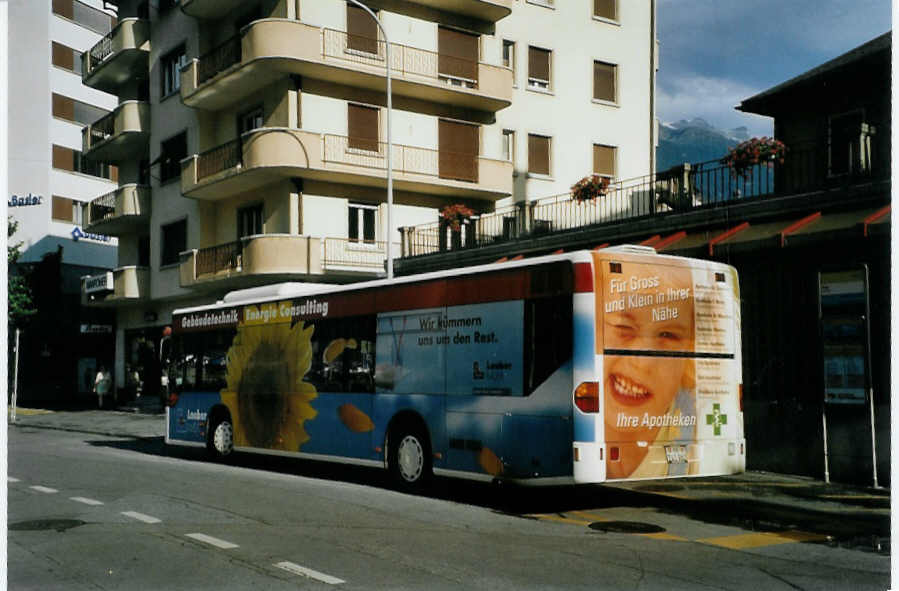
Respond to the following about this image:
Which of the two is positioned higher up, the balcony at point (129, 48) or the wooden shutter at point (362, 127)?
the balcony at point (129, 48)

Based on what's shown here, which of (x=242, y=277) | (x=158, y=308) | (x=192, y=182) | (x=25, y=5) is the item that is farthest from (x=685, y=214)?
(x=158, y=308)

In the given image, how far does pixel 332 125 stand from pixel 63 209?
1604cm

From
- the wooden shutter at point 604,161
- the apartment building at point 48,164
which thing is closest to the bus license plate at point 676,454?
the apartment building at point 48,164

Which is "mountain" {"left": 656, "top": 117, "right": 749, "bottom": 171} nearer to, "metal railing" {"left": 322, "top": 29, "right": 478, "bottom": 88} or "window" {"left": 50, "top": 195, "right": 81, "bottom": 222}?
"window" {"left": 50, "top": 195, "right": 81, "bottom": 222}

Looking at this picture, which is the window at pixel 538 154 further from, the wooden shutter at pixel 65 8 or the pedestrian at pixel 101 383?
the wooden shutter at pixel 65 8

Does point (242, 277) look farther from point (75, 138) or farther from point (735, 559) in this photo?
point (735, 559)

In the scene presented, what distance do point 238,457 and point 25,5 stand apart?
424 inches

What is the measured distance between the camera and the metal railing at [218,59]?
29.8 m

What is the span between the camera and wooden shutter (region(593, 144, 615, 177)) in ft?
109

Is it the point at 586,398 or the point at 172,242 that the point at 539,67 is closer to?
the point at 172,242

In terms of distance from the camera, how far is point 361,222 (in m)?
30.5

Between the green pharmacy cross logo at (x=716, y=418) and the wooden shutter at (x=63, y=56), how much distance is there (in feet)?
25.8

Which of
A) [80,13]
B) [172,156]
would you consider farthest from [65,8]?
[172,156]

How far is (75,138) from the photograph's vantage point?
12992 mm
